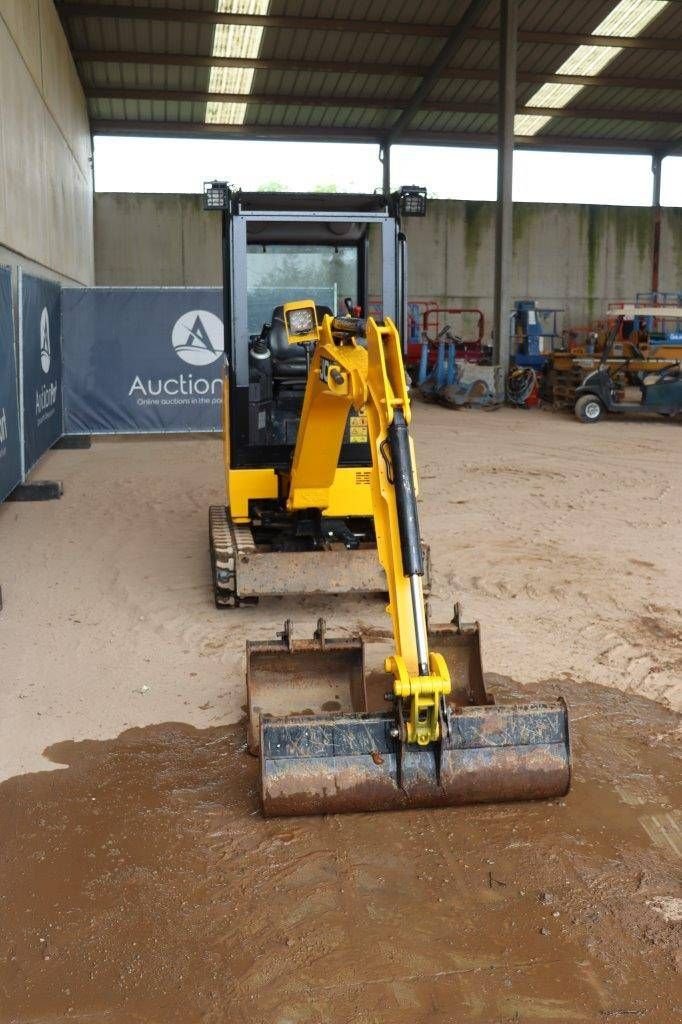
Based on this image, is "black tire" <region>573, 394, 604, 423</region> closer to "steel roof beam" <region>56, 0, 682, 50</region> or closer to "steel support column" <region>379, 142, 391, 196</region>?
"steel roof beam" <region>56, 0, 682, 50</region>

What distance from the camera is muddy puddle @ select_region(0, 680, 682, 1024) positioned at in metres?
2.91

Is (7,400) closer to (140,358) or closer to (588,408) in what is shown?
(140,358)

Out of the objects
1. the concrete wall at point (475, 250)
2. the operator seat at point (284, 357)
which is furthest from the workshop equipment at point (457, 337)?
the operator seat at point (284, 357)

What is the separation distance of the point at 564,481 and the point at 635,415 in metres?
7.42

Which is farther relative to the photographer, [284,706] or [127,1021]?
[284,706]

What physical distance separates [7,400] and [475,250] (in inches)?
826

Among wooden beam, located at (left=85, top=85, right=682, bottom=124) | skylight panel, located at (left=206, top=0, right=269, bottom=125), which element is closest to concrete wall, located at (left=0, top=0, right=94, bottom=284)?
wooden beam, located at (left=85, top=85, right=682, bottom=124)

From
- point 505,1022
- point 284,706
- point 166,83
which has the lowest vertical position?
point 505,1022

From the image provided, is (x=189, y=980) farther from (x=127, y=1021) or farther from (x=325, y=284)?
(x=325, y=284)

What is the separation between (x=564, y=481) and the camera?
37.8ft

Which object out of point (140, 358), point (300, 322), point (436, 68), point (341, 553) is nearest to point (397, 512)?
point (300, 322)

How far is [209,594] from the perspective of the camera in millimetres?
6965

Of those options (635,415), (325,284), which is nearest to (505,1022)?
(325,284)

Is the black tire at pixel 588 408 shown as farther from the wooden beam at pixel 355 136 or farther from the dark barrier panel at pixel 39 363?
the wooden beam at pixel 355 136
